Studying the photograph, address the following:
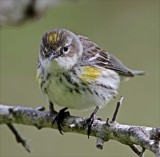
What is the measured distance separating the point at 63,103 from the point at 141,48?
17.0 feet

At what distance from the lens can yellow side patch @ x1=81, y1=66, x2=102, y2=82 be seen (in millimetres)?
5773

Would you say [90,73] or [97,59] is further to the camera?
[97,59]

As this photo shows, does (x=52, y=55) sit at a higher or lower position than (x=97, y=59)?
higher

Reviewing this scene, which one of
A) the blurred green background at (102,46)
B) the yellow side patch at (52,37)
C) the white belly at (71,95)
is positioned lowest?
the blurred green background at (102,46)

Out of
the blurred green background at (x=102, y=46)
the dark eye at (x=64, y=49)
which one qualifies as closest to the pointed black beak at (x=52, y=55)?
the dark eye at (x=64, y=49)

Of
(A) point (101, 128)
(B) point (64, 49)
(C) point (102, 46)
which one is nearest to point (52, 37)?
(B) point (64, 49)

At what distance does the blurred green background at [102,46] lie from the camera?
28.7 feet

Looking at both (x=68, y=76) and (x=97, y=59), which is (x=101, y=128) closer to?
(x=68, y=76)

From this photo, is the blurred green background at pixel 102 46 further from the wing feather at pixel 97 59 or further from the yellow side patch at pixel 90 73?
the yellow side patch at pixel 90 73

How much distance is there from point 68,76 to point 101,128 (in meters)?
0.76

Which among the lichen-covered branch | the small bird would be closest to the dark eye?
the small bird

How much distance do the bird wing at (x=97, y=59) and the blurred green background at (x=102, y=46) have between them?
1.84m

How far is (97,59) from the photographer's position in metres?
6.20

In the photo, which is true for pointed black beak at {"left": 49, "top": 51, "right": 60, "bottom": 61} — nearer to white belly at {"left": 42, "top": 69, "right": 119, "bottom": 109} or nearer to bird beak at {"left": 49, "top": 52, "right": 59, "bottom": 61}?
bird beak at {"left": 49, "top": 52, "right": 59, "bottom": 61}
